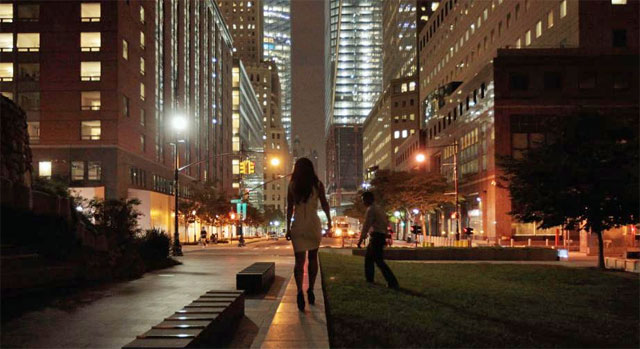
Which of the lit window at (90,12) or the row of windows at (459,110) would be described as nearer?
the lit window at (90,12)

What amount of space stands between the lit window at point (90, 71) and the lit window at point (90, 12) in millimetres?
3775

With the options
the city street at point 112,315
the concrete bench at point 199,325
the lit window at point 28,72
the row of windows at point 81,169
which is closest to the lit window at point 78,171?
the row of windows at point 81,169

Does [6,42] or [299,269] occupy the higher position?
[6,42]

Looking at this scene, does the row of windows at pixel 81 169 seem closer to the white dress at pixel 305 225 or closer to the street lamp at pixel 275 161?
the street lamp at pixel 275 161

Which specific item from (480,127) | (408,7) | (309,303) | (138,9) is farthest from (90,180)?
(408,7)

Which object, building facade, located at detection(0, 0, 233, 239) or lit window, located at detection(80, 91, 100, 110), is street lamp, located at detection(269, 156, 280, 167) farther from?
lit window, located at detection(80, 91, 100, 110)

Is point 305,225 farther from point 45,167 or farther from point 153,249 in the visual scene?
point 45,167

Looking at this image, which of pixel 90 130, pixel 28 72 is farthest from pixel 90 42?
pixel 90 130

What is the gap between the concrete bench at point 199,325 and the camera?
179 inches

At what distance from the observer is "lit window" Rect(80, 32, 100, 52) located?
51.3 m

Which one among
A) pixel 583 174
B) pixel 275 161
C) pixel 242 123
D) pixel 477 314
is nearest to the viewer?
pixel 477 314

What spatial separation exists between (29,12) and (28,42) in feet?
8.56

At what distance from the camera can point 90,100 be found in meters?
51.5

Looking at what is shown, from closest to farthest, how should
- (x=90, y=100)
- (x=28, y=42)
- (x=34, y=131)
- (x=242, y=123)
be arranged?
(x=34, y=131)
(x=28, y=42)
(x=90, y=100)
(x=242, y=123)
